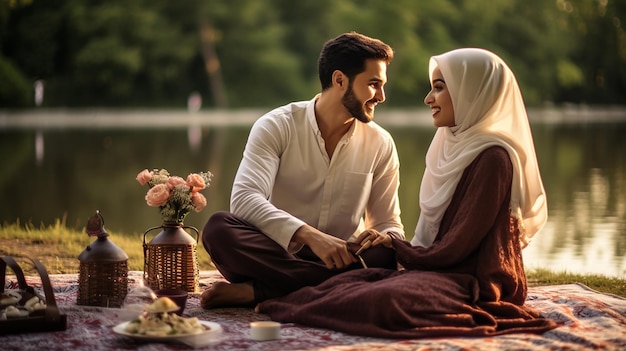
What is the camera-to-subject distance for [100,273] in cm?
320

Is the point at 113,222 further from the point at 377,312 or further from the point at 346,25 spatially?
the point at 346,25

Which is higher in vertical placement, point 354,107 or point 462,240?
point 354,107

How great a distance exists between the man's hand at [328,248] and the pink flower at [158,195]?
1.91 feet

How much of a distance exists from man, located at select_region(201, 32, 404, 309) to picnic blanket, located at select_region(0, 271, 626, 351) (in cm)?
18

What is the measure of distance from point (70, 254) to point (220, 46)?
76.6ft

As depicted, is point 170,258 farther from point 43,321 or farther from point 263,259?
point 43,321

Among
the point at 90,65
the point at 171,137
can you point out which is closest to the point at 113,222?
the point at 171,137

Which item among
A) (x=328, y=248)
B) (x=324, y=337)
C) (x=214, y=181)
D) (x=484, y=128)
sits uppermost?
(x=484, y=128)

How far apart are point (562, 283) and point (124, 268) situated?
1947 mm

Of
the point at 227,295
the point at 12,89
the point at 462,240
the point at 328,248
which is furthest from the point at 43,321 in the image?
the point at 12,89

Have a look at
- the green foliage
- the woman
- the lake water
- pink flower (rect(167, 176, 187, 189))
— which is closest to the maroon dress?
the woman

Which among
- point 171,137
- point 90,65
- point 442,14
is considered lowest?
point 171,137

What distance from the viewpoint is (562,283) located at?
4.12 m

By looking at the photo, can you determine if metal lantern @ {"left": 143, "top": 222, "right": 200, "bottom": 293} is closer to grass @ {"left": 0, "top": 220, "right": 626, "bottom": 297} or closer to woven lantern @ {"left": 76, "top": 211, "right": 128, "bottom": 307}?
Result: woven lantern @ {"left": 76, "top": 211, "right": 128, "bottom": 307}
